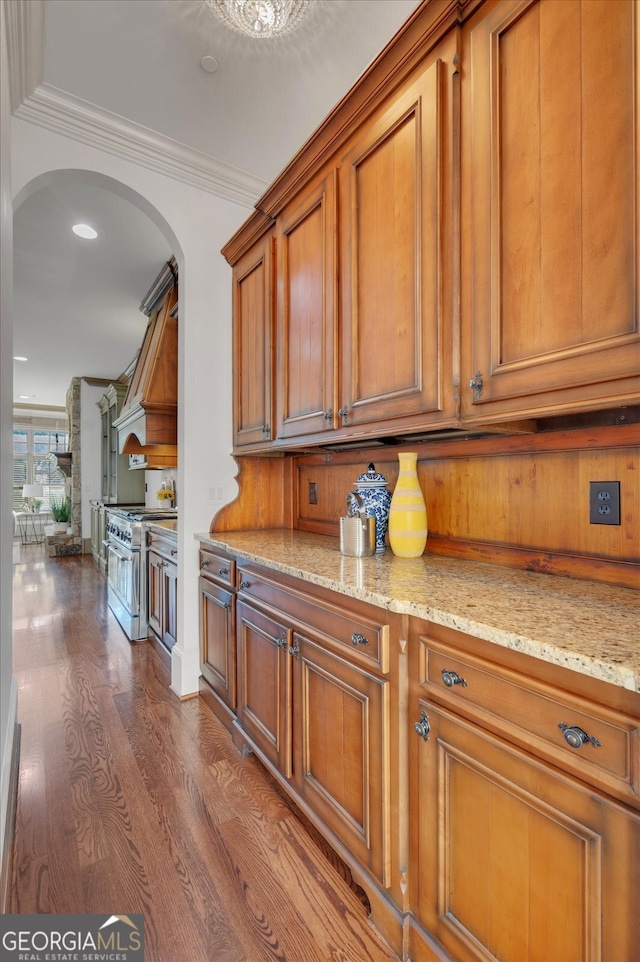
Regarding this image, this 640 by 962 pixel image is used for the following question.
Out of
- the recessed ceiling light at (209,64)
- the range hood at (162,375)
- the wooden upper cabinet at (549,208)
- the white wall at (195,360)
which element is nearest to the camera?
the wooden upper cabinet at (549,208)

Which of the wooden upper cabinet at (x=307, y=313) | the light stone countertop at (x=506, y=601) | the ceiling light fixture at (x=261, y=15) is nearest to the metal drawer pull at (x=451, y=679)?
the light stone countertop at (x=506, y=601)

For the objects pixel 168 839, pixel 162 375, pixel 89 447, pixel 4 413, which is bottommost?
pixel 168 839

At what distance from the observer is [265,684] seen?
1761 millimetres

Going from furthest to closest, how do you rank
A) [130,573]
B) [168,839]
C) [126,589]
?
[126,589], [130,573], [168,839]

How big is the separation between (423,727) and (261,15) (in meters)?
2.52

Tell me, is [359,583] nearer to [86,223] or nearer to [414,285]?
[414,285]

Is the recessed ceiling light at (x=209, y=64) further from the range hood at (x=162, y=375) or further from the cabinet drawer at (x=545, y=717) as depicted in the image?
the cabinet drawer at (x=545, y=717)

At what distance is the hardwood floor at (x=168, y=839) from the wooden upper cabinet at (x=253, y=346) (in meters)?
1.54

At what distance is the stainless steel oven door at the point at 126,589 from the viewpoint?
11.4ft

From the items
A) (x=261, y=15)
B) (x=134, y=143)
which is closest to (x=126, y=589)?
(x=134, y=143)

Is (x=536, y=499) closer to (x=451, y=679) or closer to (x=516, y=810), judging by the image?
(x=451, y=679)

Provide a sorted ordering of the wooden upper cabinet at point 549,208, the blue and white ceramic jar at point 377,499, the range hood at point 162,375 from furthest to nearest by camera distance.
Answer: the range hood at point 162,375, the blue and white ceramic jar at point 377,499, the wooden upper cabinet at point 549,208

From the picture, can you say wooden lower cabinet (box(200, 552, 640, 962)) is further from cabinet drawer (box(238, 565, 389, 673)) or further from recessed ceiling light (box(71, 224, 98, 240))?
recessed ceiling light (box(71, 224, 98, 240))

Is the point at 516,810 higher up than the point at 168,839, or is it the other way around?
the point at 516,810
